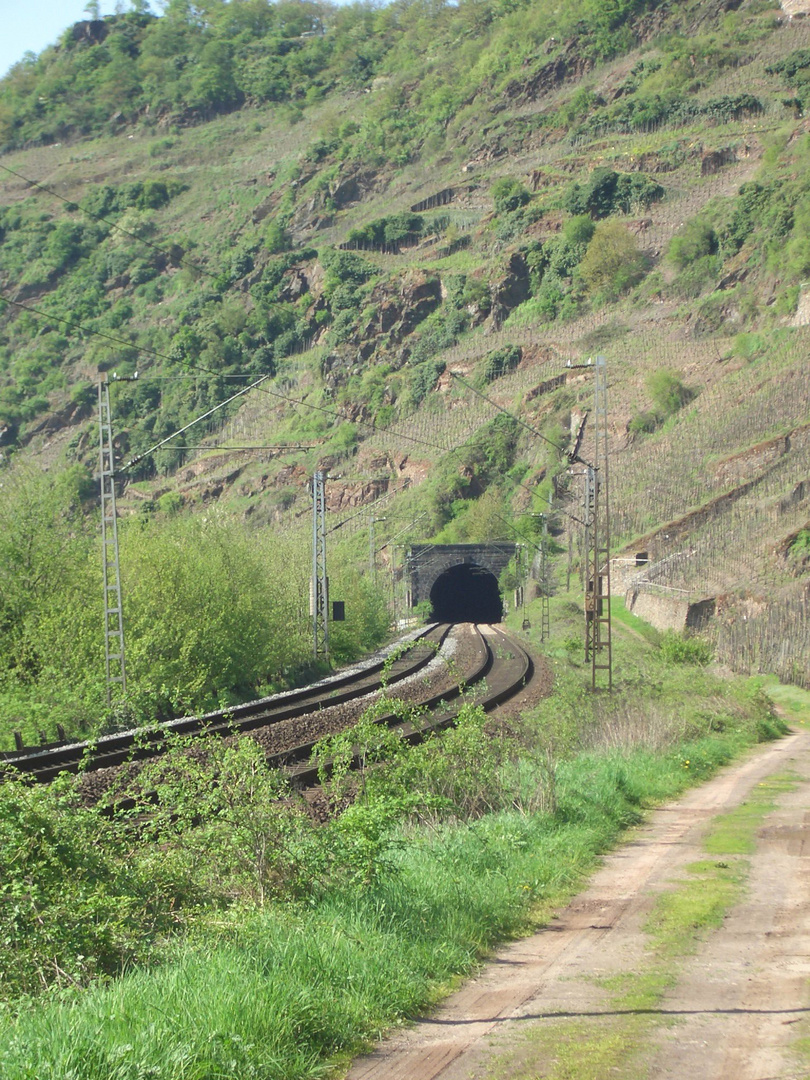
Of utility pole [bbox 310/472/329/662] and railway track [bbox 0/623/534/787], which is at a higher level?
utility pole [bbox 310/472/329/662]

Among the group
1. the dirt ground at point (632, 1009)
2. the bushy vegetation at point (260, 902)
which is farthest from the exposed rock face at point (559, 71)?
the dirt ground at point (632, 1009)

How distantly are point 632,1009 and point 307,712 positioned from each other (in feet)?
64.6

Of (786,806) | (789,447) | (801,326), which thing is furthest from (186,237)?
(786,806)

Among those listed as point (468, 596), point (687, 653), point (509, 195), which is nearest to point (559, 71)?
point (509, 195)

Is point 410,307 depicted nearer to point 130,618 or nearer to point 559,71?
point 559,71

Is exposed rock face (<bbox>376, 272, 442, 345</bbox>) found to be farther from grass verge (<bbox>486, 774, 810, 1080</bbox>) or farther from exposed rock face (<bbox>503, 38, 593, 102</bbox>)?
grass verge (<bbox>486, 774, 810, 1080</bbox>)

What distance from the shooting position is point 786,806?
1348 centimetres

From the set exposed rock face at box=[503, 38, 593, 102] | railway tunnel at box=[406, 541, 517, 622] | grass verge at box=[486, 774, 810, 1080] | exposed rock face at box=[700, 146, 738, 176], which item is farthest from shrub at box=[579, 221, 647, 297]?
grass verge at box=[486, 774, 810, 1080]

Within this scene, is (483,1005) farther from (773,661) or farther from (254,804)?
(773,661)

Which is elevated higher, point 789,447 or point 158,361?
point 158,361

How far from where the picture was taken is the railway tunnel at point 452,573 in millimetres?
81938

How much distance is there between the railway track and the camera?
46.9 feet

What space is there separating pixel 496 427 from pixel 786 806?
8526cm

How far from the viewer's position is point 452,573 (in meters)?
93.2
